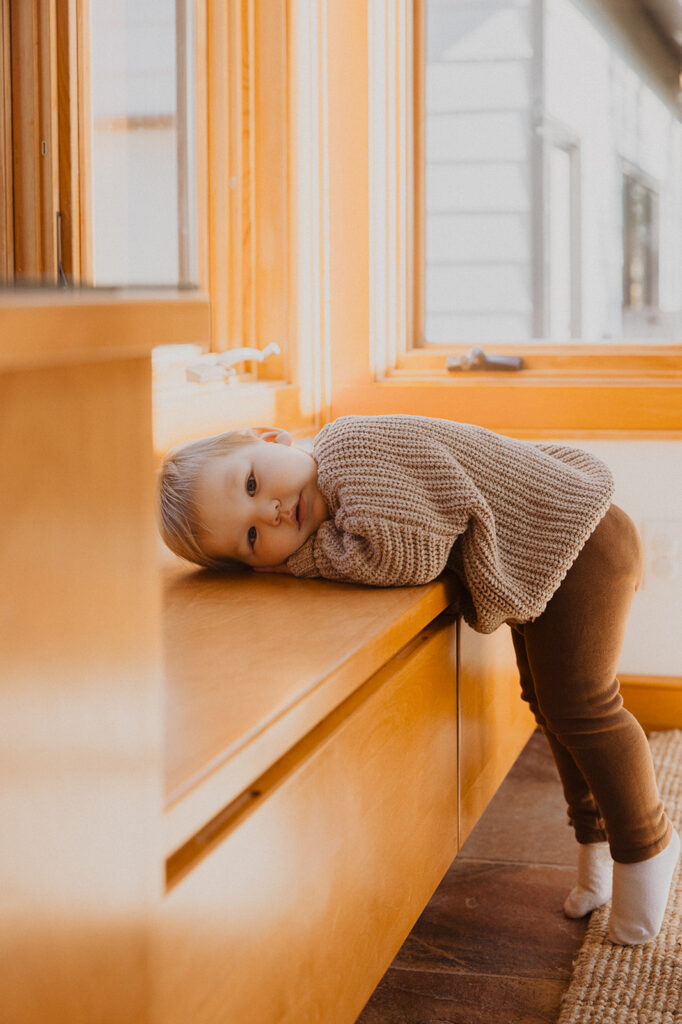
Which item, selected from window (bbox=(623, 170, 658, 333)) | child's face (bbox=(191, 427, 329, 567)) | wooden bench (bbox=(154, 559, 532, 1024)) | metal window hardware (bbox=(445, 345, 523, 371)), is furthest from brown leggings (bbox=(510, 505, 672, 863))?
window (bbox=(623, 170, 658, 333))

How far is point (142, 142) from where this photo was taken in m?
1.57

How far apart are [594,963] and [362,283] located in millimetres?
1354

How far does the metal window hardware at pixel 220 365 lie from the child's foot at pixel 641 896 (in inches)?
34.8

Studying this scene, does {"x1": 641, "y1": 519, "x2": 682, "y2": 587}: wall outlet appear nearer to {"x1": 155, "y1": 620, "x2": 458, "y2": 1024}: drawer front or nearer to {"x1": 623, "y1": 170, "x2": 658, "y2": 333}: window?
{"x1": 623, "y1": 170, "x2": 658, "y2": 333}: window

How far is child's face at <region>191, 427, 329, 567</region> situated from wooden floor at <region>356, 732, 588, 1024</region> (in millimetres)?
527

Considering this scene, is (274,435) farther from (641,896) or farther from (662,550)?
(662,550)

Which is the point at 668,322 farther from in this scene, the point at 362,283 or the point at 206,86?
the point at 206,86

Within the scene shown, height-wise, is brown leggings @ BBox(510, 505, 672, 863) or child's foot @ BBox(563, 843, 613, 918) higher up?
brown leggings @ BBox(510, 505, 672, 863)

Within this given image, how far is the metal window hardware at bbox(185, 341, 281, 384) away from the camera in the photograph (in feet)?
5.59

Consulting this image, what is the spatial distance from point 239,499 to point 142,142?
1.94ft

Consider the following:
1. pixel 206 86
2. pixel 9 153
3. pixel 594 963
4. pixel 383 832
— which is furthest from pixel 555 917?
pixel 206 86

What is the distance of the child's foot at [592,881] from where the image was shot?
1500 millimetres

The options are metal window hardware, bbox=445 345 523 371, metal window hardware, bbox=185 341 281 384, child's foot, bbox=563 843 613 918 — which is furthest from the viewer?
metal window hardware, bbox=445 345 523 371

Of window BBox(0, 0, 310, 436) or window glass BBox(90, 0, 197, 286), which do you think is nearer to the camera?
window BBox(0, 0, 310, 436)
